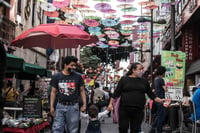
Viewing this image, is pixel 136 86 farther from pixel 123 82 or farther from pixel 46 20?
pixel 46 20

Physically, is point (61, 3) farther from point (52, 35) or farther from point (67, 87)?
point (67, 87)

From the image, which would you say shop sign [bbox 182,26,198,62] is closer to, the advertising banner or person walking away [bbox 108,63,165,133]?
the advertising banner

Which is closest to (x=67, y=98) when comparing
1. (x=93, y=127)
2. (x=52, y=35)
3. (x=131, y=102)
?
(x=93, y=127)

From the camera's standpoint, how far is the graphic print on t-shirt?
276 inches

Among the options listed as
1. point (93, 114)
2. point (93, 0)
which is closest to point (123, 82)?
point (93, 114)

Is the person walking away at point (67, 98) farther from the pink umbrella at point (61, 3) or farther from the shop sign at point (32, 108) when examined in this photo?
the pink umbrella at point (61, 3)

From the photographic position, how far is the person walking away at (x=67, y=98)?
274 inches

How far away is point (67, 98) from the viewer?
22.8ft

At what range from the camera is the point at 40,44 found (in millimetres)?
10555

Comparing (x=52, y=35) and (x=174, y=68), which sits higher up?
(x=52, y=35)

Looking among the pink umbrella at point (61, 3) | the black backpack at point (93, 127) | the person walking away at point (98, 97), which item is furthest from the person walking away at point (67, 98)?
the pink umbrella at point (61, 3)

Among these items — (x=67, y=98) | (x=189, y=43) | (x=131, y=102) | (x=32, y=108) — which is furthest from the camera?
(x=189, y=43)

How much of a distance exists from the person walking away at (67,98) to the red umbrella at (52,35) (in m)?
2.14

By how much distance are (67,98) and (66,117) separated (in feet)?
1.20
